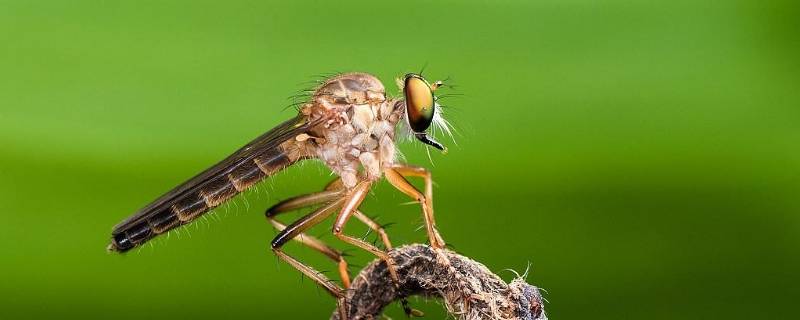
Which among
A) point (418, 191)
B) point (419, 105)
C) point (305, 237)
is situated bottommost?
point (305, 237)

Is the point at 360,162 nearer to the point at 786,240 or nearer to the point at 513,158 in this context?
the point at 513,158

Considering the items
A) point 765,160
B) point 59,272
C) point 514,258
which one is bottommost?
point 59,272

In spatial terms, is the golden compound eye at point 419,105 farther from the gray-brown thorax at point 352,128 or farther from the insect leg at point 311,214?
the insect leg at point 311,214

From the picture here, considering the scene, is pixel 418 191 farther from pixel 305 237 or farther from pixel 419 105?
pixel 305 237

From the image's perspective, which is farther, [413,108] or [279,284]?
[279,284]

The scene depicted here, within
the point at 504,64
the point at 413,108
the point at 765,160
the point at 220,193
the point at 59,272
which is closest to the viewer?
the point at 413,108

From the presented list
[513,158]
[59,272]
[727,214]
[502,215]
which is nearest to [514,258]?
[502,215]

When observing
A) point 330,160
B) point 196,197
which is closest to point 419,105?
point 330,160
